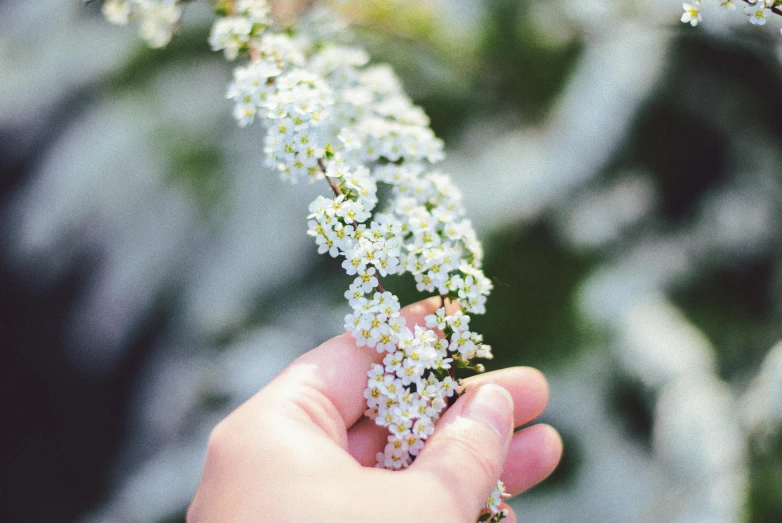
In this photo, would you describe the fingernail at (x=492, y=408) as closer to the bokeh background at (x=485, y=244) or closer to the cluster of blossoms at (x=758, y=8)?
the bokeh background at (x=485, y=244)

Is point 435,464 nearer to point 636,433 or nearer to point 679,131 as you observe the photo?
point 636,433

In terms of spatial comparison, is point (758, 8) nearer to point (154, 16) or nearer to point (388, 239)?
point (388, 239)

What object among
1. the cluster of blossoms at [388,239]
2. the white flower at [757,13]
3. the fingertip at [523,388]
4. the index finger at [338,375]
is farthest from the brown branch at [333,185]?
the white flower at [757,13]

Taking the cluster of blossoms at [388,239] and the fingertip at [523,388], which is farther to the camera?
the fingertip at [523,388]

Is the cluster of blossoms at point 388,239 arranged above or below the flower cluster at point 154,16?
below

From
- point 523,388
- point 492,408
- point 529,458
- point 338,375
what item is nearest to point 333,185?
point 338,375

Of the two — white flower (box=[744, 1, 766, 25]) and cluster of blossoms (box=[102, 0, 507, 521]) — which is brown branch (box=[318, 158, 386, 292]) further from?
white flower (box=[744, 1, 766, 25])

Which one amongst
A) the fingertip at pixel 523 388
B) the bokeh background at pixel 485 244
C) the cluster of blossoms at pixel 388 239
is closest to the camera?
the cluster of blossoms at pixel 388 239
